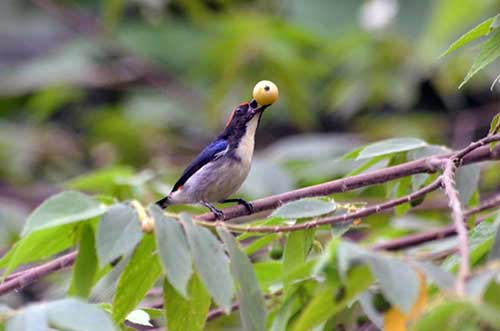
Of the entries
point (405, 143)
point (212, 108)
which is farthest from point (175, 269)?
point (212, 108)

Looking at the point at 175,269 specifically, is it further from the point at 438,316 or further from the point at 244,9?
the point at 244,9

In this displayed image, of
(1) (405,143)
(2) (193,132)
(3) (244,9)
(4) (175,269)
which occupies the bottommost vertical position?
(4) (175,269)

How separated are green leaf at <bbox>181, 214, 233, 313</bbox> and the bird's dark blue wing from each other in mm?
1260

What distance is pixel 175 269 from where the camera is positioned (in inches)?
60.5

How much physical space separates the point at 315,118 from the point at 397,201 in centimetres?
456

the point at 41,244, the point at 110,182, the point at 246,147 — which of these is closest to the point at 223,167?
the point at 246,147

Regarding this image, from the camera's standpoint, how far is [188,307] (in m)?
1.77

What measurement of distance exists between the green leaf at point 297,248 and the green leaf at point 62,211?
1.32 ft

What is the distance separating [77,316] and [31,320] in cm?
8

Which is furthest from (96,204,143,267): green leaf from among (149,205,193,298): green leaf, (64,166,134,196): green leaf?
(64,166,134,196): green leaf

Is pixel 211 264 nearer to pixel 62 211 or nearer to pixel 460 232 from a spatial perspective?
pixel 62 211

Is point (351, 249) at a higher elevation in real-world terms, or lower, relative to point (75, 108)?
lower

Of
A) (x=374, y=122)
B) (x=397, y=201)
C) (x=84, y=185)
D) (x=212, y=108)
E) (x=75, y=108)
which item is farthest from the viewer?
(x=75, y=108)

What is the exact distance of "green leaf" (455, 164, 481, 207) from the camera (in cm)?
213
